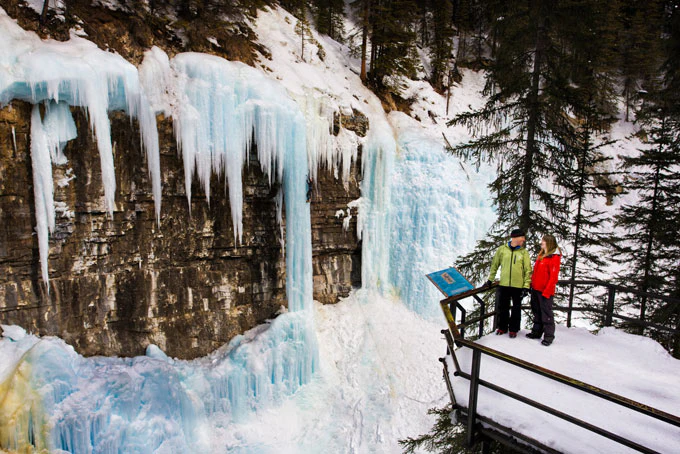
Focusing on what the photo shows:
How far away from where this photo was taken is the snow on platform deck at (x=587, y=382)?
294 centimetres

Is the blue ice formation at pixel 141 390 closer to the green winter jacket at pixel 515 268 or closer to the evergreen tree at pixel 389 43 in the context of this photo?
the green winter jacket at pixel 515 268

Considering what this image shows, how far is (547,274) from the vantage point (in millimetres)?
4531

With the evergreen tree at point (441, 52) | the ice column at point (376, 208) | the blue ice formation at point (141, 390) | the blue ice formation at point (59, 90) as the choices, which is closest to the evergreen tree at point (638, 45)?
the evergreen tree at point (441, 52)

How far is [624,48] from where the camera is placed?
2545 cm

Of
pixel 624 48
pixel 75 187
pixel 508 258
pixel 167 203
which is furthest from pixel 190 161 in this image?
pixel 624 48

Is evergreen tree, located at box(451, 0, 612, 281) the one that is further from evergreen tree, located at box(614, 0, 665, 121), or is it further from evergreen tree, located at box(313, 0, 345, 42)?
evergreen tree, located at box(614, 0, 665, 121)

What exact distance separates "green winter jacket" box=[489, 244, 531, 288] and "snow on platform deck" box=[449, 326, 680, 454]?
2.25 feet

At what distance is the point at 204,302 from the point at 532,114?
8.88 m

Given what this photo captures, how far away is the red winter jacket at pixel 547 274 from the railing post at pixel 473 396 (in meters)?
1.80

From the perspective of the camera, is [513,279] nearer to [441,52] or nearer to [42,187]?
[42,187]

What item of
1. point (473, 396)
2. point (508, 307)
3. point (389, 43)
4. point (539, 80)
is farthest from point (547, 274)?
point (389, 43)

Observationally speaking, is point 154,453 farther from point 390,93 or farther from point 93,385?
point 390,93

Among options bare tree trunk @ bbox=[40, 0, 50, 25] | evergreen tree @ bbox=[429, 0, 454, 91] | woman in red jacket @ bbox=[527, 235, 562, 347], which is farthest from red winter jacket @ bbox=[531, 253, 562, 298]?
evergreen tree @ bbox=[429, 0, 454, 91]

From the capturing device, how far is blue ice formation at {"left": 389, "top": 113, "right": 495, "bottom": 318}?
1298 cm
